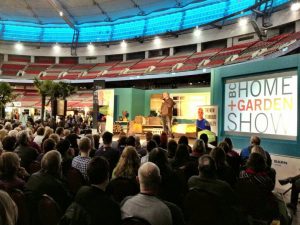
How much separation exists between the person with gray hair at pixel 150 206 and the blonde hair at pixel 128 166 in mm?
1088

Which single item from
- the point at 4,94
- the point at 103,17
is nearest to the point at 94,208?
the point at 4,94

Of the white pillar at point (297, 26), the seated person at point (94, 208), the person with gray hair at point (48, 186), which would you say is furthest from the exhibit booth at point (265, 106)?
the white pillar at point (297, 26)

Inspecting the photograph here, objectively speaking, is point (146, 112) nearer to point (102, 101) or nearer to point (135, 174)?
point (102, 101)

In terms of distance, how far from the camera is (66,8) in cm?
3022

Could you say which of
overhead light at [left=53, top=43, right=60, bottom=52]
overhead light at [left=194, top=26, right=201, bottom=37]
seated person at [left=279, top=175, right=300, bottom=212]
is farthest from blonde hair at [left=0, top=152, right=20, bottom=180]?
overhead light at [left=53, top=43, right=60, bottom=52]

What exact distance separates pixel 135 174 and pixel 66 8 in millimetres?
29706

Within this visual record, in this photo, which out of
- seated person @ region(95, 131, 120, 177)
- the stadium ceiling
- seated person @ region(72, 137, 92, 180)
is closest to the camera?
seated person @ region(72, 137, 92, 180)

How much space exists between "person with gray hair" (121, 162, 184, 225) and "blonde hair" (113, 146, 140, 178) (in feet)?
3.57

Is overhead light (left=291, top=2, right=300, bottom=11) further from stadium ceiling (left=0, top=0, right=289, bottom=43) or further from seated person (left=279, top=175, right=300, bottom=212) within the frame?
seated person (left=279, top=175, right=300, bottom=212)

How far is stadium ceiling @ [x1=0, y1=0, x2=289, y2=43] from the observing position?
2581 centimetres

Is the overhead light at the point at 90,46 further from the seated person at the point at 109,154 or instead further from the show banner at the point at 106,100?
the seated person at the point at 109,154

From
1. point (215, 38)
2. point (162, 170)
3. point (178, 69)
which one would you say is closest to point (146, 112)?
point (178, 69)

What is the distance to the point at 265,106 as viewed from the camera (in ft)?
24.2

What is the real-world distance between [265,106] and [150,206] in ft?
19.2
